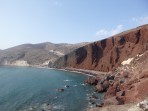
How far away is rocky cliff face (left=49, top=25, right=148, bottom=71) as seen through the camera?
121m

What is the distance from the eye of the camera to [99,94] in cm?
7688

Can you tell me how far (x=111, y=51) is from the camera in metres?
133

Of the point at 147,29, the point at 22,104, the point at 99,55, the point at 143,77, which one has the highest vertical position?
the point at 147,29

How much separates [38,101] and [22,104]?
4.70 meters

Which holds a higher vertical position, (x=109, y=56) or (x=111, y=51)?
(x=111, y=51)

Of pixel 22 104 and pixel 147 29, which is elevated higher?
pixel 147 29

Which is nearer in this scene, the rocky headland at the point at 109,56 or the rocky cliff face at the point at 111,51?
the rocky headland at the point at 109,56

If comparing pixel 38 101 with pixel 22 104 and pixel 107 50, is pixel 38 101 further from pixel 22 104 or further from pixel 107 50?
pixel 107 50

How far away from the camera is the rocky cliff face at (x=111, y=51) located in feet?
398

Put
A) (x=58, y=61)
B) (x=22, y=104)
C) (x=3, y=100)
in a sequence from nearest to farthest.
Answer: (x=22, y=104) → (x=3, y=100) → (x=58, y=61)

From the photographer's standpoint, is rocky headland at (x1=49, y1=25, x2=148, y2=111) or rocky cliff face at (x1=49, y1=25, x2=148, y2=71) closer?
rocky headland at (x1=49, y1=25, x2=148, y2=111)

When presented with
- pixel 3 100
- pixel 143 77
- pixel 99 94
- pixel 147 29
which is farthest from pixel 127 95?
pixel 147 29

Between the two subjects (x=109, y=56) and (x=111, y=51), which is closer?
(x=109, y=56)

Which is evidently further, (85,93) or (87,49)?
(87,49)
